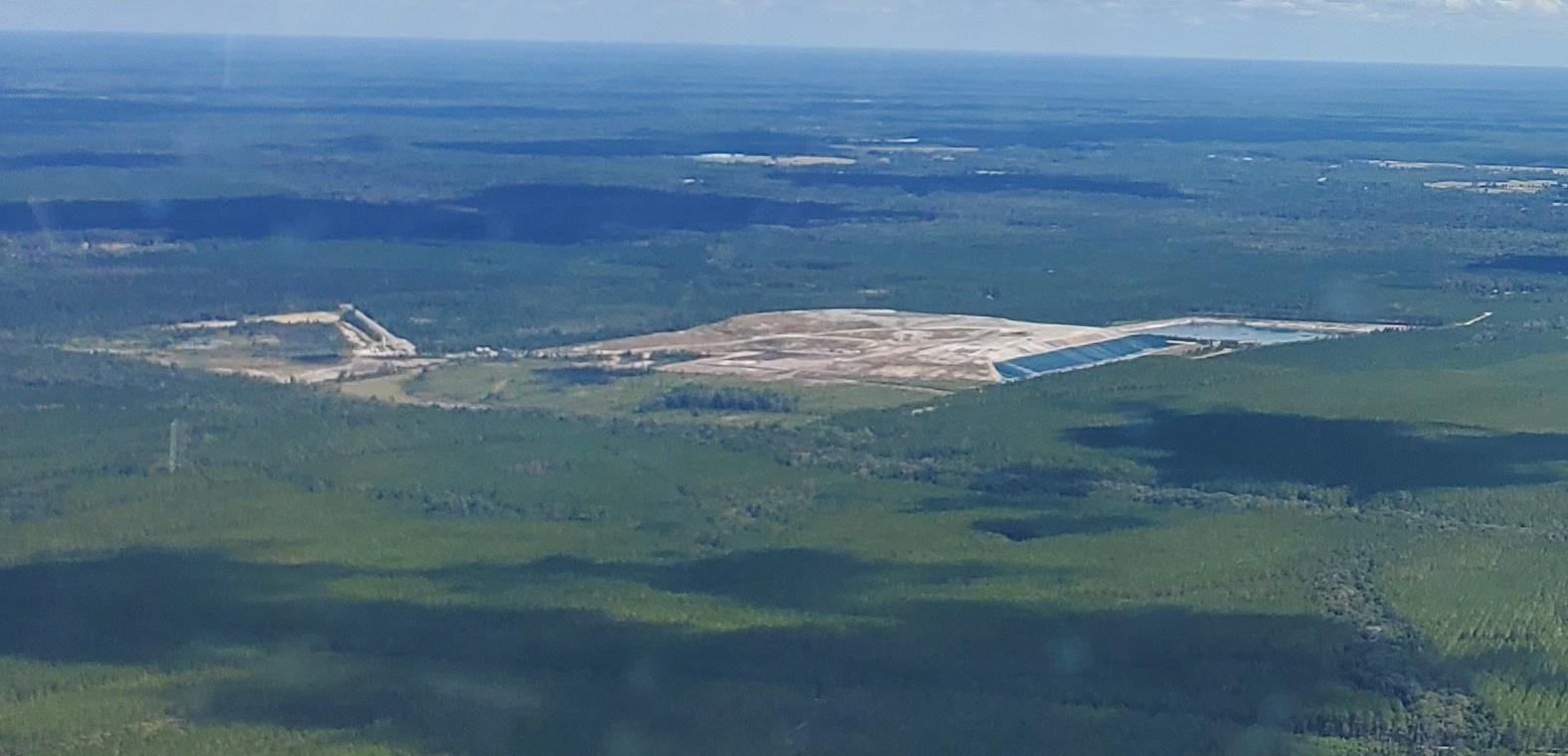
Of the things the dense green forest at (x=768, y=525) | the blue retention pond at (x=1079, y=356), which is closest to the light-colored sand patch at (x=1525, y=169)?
the dense green forest at (x=768, y=525)

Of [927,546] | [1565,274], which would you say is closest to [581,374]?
[927,546]

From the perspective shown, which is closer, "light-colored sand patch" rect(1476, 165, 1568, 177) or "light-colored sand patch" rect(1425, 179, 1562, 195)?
"light-colored sand patch" rect(1425, 179, 1562, 195)

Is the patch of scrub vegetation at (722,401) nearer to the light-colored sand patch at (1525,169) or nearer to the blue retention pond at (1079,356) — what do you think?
the blue retention pond at (1079,356)

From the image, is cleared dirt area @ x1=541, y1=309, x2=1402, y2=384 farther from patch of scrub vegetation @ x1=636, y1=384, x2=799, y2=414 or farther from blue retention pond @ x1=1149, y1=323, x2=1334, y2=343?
patch of scrub vegetation @ x1=636, y1=384, x2=799, y2=414

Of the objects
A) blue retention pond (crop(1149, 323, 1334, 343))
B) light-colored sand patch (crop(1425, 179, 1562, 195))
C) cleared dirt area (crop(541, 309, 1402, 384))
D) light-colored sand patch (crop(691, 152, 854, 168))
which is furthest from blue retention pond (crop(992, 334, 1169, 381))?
light-colored sand patch (crop(691, 152, 854, 168))

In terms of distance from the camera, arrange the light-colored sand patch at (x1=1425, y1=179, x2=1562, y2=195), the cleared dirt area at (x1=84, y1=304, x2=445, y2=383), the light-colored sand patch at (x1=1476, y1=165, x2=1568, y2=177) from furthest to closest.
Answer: the light-colored sand patch at (x1=1476, y1=165, x2=1568, y2=177) < the light-colored sand patch at (x1=1425, y1=179, x2=1562, y2=195) < the cleared dirt area at (x1=84, y1=304, x2=445, y2=383)

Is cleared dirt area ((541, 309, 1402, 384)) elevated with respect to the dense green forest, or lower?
lower
